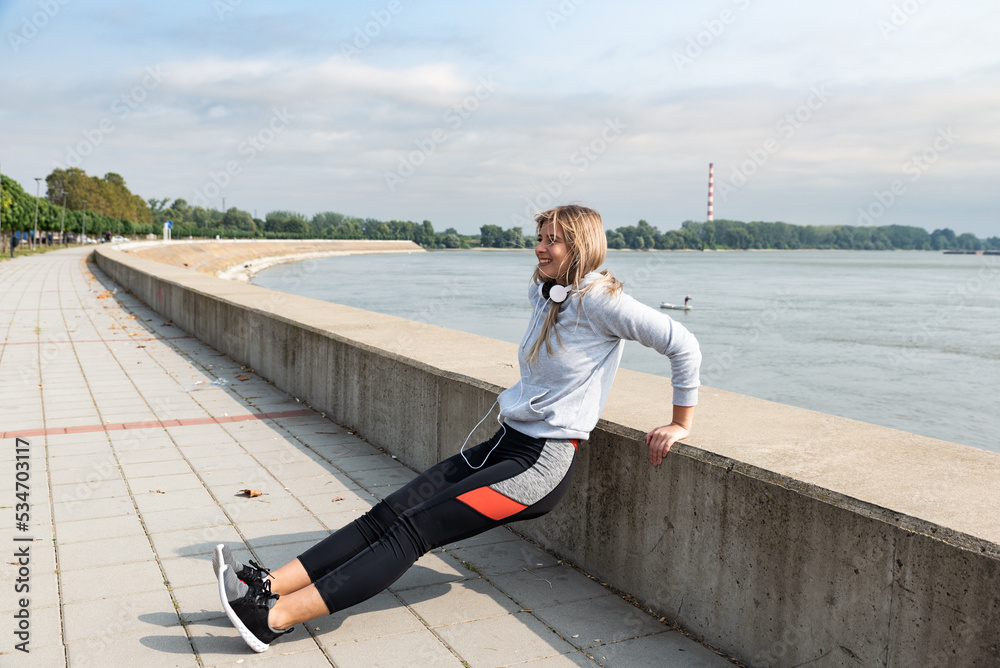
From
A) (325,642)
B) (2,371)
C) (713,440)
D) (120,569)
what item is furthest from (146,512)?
(2,371)

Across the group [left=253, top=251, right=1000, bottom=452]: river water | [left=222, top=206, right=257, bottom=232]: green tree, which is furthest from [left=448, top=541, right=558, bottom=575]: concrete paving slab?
[left=222, top=206, right=257, bottom=232]: green tree

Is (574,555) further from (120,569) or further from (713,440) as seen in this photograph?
(120,569)

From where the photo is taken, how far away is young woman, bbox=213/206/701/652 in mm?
2924

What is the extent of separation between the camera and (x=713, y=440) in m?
3.07

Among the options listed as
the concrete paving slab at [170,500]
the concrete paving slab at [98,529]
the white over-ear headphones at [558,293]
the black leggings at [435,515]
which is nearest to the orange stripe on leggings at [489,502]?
the black leggings at [435,515]

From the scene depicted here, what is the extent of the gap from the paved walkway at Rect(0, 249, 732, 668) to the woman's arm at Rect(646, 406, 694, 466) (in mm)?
676

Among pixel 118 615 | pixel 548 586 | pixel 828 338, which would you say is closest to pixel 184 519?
pixel 118 615

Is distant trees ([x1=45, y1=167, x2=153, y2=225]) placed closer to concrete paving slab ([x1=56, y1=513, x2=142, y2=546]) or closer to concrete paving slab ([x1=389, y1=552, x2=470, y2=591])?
concrete paving slab ([x1=56, y1=513, x2=142, y2=546])

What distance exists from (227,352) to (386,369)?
5010mm

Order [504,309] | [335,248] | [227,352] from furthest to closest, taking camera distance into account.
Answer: [335,248]
[504,309]
[227,352]

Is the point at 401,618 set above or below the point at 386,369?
below

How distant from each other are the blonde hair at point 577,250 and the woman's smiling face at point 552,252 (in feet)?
0.04

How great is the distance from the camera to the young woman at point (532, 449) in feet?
9.59

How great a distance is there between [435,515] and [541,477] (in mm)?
421
